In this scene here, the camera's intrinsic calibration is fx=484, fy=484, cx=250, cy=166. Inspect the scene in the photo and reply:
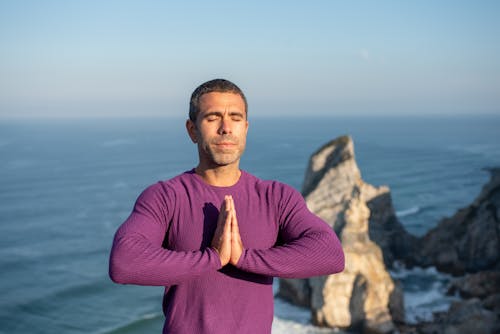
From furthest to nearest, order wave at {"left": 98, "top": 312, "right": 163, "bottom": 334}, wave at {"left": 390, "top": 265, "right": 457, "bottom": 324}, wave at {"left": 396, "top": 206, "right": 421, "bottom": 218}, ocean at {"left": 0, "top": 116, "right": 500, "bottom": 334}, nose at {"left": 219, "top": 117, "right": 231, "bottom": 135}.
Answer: wave at {"left": 396, "top": 206, "right": 421, "bottom": 218}, ocean at {"left": 0, "top": 116, "right": 500, "bottom": 334}, wave at {"left": 98, "top": 312, "right": 163, "bottom": 334}, wave at {"left": 390, "top": 265, "right": 457, "bottom": 324}, nose at {"left": 219, "top": 117, "right": 231, "bottom": 135}

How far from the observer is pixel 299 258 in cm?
340

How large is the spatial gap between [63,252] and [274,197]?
2026 inches

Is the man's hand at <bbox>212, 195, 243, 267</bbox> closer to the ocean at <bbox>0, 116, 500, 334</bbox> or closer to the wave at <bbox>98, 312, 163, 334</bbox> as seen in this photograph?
the ocean at <bbox>0, 116, 500, 334</bbox>

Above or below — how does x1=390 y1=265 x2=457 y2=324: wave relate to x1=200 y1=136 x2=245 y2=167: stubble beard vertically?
below

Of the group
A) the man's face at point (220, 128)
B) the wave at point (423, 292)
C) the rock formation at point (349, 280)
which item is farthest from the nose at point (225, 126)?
the wave at point (423, 292)

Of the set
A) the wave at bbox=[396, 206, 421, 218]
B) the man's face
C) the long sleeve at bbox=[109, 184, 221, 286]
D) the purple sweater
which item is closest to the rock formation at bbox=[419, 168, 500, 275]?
the wave at bbox=[396, 206, 421, 218]

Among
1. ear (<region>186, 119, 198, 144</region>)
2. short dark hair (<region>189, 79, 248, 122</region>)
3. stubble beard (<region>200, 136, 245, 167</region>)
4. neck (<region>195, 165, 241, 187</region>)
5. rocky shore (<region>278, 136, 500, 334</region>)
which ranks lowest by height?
rocky shore (<region>278, 136, 500, 334</region>)

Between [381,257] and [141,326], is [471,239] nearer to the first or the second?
[381,257]

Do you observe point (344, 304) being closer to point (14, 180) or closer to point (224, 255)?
point (224, 255)

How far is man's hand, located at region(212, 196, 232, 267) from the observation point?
320 cm

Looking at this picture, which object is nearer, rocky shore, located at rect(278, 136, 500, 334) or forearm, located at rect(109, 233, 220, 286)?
forearm, located at rect(109, 233, 220, 286)

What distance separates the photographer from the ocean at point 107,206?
34.6 metres

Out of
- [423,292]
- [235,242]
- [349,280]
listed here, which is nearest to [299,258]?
[235,242]

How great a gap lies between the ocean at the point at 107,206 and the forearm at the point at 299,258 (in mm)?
25230
